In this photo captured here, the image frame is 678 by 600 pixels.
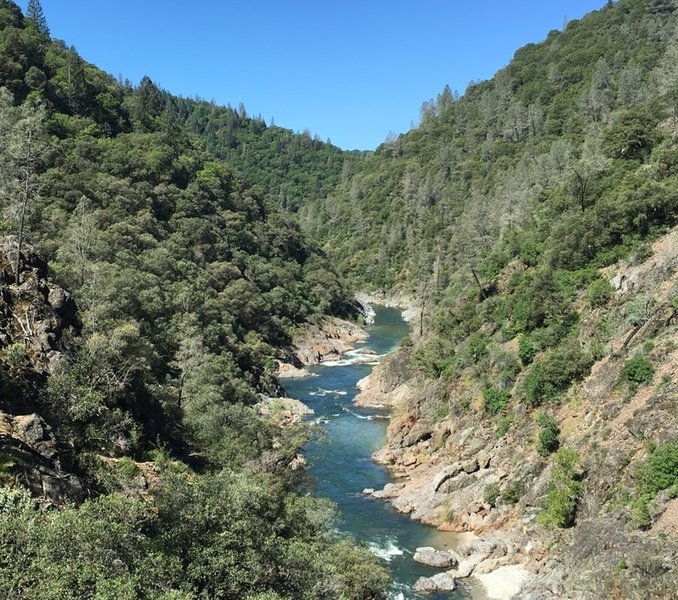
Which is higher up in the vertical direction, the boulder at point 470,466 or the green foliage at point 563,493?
the green foliage at point 563,493

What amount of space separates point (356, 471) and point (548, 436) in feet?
63.6

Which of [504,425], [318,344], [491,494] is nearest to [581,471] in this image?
[491,494]

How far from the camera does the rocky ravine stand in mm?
28891

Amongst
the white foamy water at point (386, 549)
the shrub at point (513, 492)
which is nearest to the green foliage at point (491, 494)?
the shrub at point (513, 492)

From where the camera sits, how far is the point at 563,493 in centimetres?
3650

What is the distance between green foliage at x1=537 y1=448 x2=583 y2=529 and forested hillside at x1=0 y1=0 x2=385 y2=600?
13.6 m

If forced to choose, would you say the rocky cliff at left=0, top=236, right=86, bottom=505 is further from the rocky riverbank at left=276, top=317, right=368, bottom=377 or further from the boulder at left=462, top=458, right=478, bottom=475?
→ the rocky riverbank at left=276, top=317, right=368, bottom=377

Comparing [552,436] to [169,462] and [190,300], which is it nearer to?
[169,462]

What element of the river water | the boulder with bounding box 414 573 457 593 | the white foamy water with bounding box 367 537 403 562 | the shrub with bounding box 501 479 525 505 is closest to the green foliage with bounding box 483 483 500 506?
the shrub with bounding box 501 479 525 505

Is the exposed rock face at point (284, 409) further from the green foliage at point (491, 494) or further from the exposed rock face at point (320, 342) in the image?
the green foliage at point (491, 494)

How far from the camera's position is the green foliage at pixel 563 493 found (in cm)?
3588

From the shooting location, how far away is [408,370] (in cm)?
7656

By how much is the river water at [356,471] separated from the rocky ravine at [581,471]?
1852 mm

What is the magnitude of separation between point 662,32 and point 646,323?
13887cm
